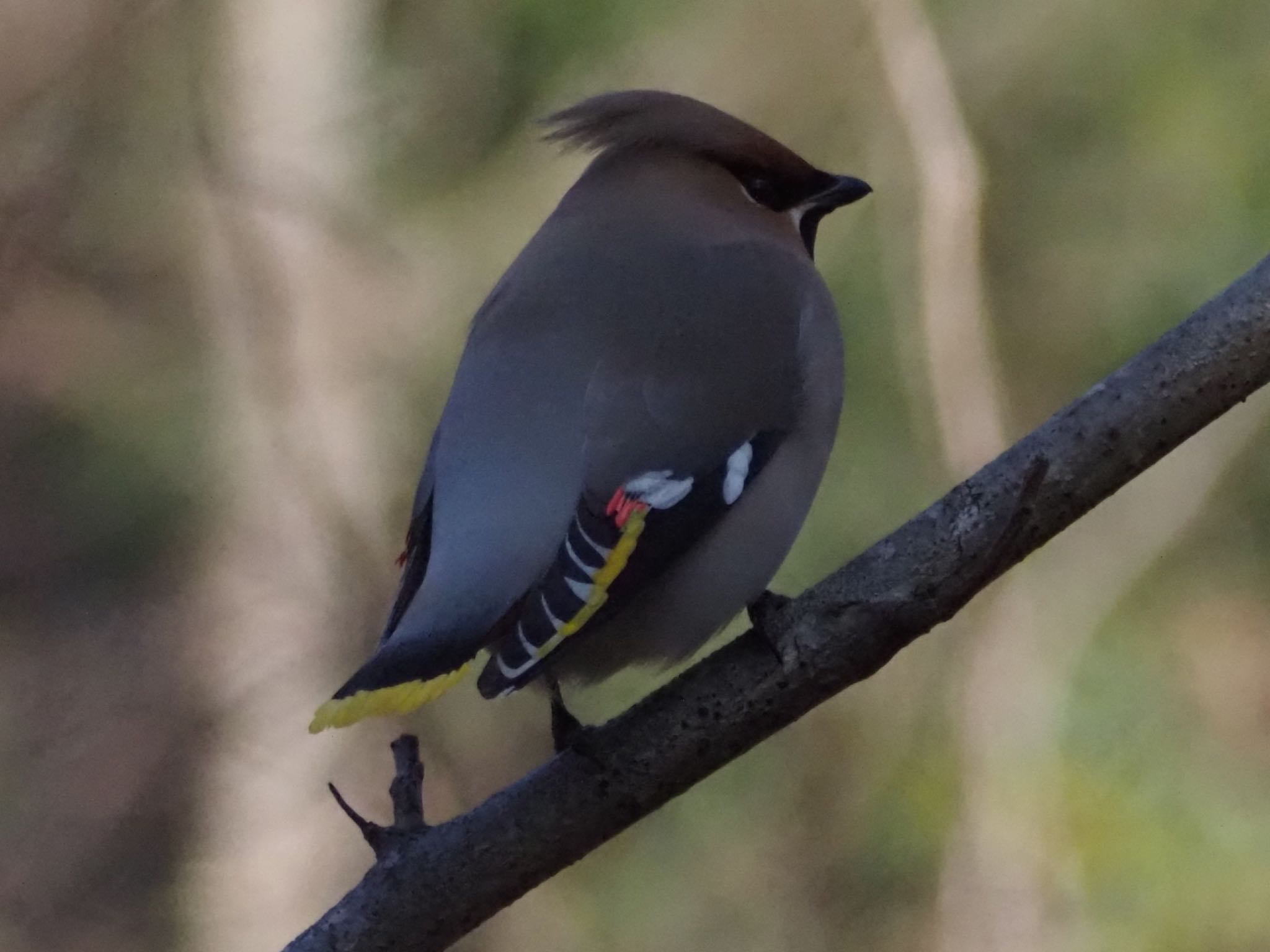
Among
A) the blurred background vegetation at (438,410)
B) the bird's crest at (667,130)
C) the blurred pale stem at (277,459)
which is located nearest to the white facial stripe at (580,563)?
the bird's crest at (667,130)

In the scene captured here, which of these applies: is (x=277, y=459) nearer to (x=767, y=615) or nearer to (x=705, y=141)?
(x=705, y=141)

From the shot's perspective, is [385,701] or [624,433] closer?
[385,701]

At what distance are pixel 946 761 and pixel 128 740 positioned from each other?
281cm

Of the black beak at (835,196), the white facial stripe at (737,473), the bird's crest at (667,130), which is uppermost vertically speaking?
the bird's crest at (667,130)

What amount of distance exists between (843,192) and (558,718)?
1.14m

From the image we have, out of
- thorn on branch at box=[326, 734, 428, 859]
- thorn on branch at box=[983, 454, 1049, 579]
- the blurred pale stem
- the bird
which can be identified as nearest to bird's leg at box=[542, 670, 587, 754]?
the bird

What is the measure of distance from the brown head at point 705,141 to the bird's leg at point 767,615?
1010mm

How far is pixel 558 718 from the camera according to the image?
2453mm

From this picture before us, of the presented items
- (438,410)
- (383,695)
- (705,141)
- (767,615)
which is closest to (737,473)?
(767,615)

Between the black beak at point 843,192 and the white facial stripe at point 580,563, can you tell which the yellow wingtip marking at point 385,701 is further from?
the black beak at point 843,192

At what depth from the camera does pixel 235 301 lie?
589 cm

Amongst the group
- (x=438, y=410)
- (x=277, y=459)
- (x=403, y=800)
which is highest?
(x=403, y=800)

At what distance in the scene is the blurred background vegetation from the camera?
16.4ft

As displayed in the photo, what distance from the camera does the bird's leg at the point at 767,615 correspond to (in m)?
2.09
